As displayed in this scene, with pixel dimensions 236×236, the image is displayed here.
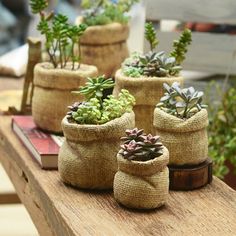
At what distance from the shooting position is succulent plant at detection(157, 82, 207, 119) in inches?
49.4

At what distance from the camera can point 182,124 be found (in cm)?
124

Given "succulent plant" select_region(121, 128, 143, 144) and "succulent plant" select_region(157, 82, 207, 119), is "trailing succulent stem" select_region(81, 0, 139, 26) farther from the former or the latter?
"succulent plant" select_region(121, 128, 143, 144)

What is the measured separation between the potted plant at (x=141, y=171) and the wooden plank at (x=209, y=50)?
1082 mm

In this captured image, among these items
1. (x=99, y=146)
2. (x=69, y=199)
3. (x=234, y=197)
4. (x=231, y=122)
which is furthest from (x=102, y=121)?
(x=231, y=122)

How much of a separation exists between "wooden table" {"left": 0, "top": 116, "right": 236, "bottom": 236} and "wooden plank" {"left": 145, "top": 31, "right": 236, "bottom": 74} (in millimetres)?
946

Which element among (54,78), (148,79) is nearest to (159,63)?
(148,79)

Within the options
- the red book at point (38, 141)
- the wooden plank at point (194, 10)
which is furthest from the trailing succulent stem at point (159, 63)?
the wooden plank at point (194, 10)

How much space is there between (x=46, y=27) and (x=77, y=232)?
22.1 inches

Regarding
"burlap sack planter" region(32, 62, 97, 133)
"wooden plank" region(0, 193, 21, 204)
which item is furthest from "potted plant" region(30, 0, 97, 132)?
"wooden plank" region(0, 193, 21, 204)

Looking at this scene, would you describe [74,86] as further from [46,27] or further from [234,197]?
[234,197]

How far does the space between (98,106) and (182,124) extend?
0.52 feet

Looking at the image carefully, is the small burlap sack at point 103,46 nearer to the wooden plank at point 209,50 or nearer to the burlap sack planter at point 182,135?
the wooden plank at point 209,50

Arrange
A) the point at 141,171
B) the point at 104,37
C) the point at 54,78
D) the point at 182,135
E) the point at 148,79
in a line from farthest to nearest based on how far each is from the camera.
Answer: the point at 104,37 → the point at 54,78 → the point at 148,79 → the point at 182,135 → the point at 141,171

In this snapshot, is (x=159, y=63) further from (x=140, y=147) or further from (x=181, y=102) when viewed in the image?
(x=140, y=147)
